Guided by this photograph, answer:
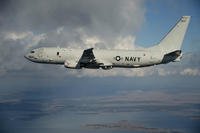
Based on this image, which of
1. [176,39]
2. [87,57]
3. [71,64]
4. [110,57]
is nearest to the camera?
[87,57]

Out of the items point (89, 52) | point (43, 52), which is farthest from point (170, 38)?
point (43, 52)

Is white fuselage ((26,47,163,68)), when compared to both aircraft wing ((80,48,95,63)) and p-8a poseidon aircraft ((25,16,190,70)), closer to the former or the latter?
p-8a poseidon aircraft ((25,16,190,70))

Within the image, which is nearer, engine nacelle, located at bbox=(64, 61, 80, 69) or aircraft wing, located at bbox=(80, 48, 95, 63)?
aircraft wing, located at bbox=(80, 48, 95, 63)

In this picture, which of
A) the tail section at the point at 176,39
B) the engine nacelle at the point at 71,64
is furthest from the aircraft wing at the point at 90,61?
the tail section at the point at 176,39

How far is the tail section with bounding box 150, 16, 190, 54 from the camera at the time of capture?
32.4 meters

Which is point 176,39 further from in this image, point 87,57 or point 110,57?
point 87,57

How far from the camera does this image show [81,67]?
30.9 metres

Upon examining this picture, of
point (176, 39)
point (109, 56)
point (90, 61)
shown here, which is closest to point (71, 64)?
point (90, 61)

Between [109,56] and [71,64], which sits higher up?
[109,56]

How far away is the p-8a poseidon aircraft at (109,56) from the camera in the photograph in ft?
101

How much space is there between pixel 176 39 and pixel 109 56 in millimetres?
7133

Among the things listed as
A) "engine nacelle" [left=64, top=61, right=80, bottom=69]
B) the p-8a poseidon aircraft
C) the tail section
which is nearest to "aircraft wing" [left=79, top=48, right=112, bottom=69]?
the p-8a poseidon aircraft

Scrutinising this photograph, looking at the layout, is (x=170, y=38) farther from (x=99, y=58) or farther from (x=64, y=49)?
(x=64, y=49)

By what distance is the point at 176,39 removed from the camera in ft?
107
